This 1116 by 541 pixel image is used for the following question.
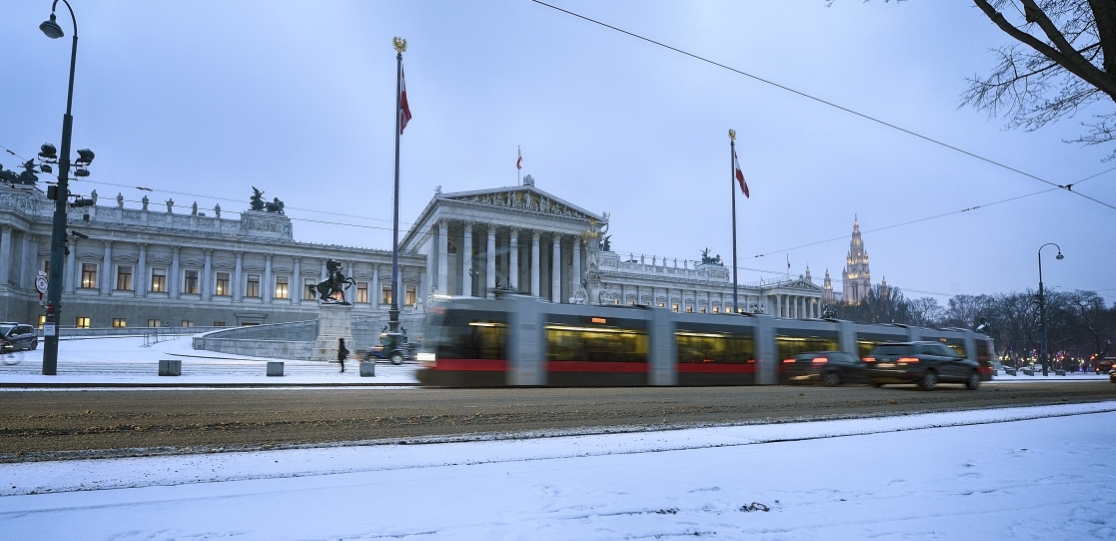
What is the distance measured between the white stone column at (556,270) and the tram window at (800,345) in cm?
4707

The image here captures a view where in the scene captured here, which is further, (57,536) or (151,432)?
(151,432)

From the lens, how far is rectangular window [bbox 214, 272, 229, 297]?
211 feet

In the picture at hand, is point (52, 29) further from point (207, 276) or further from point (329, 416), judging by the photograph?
point (207, 276)

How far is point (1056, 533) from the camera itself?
Answer: 136 inches

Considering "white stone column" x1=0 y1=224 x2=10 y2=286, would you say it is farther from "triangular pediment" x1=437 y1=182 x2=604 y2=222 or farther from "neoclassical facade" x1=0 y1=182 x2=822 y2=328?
"triangular pediment" x1=437 y1=182 x2=604 y2=222

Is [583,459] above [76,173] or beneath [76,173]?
beneath

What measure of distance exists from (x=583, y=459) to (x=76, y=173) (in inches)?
831

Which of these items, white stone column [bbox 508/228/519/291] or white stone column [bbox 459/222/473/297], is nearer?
white stone column [bbox 459/222/473/297]

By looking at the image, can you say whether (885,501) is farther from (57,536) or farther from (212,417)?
(212,417)

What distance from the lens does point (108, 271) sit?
59.8 meters

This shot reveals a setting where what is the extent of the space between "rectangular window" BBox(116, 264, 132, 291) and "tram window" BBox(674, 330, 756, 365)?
6077 centimetres

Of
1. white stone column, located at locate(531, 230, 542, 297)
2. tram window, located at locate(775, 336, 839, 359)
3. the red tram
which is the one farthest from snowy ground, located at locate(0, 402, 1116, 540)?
white stone column, located at locate(531, 230, 542, 297)

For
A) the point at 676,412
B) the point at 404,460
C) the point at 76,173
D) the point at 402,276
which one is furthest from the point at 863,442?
the point at 402,276

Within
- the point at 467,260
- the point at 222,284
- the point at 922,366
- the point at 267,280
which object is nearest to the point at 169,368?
the point at 922,366
